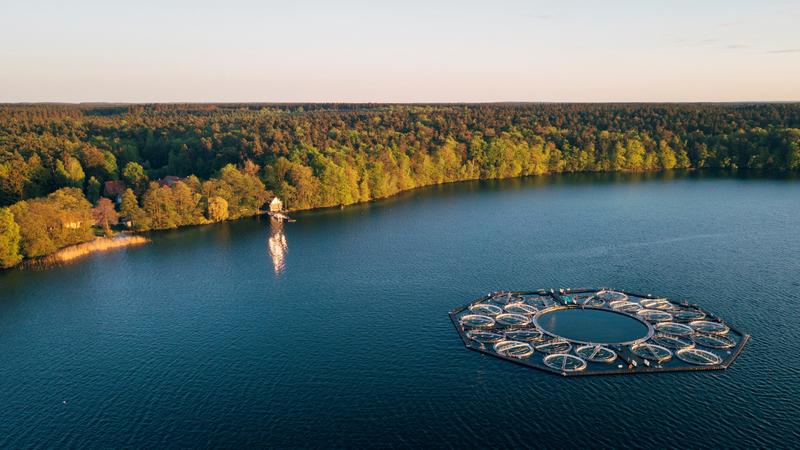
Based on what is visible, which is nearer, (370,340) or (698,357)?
(698,357)

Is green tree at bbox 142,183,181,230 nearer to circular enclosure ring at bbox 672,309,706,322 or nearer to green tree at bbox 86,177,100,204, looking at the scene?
green tree at bbox 86,177,100,204

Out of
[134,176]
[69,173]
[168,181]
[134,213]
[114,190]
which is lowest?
[134,213]

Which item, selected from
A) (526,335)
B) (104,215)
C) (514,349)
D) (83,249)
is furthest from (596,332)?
(104,215)

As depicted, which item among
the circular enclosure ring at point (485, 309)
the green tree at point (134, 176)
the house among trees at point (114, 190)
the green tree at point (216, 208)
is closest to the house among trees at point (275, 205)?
the green tree at point (216, 208)

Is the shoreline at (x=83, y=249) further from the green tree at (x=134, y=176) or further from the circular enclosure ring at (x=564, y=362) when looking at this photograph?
the circular enclosure ring at (x=564, y=362)

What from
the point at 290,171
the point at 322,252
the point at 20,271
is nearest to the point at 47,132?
the point at 290,171

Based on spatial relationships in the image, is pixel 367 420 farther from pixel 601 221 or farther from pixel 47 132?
pixel 47 132

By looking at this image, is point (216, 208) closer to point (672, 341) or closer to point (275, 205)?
point (275, 205)
